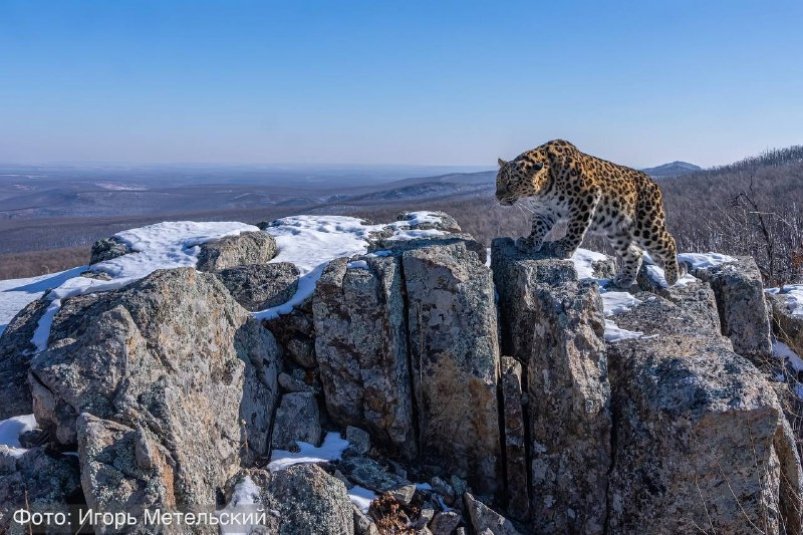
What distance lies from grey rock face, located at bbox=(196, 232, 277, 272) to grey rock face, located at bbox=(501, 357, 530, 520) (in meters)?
5.14

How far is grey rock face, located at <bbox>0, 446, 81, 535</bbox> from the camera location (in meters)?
5.40

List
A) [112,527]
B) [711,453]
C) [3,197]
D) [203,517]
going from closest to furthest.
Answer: [112,527], [203,517], [711,453], [3,197]

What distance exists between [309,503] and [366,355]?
239 cm

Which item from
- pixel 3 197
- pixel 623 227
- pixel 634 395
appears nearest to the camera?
pixel 634 395

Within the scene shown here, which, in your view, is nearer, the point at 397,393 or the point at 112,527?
the point at 112,527

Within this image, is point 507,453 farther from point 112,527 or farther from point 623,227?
point 623,227

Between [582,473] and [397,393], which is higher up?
[397,393]

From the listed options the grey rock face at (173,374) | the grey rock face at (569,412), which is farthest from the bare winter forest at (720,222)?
the grey rock face at (173,374)

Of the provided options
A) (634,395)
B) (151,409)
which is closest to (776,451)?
(634,395)

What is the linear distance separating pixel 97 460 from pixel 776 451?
7.46 meters

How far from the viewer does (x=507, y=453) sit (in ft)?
24.5

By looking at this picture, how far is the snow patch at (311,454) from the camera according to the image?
7121 mm

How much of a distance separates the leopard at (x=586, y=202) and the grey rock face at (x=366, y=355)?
354 cm

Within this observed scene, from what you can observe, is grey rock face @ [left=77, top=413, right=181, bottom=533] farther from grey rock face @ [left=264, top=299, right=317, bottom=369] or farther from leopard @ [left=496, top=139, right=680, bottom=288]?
leopard @ [left=496, top=139, right=680, bottom=288]
